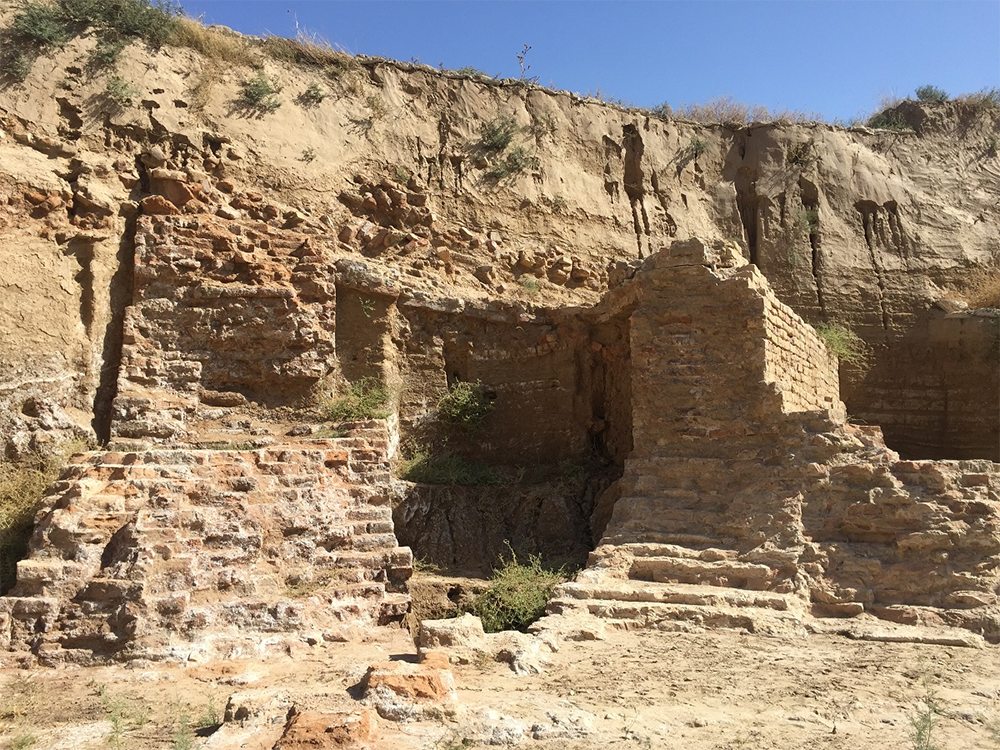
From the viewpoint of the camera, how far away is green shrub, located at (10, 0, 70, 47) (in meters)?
9.95

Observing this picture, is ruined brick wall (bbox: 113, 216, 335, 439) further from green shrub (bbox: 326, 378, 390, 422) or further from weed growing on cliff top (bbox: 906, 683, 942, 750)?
weed growing on cliff top (bbox: 906, 683, 942, 750)

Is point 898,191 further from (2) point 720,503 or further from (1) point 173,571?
(1) point 173,571

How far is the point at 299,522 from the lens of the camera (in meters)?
7.11

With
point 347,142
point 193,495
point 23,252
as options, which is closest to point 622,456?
point 193,495

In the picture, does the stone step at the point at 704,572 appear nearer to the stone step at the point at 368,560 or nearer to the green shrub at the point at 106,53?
the stone step at the point at 368,560

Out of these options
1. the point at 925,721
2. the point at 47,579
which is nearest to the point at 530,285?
the point at 47,579

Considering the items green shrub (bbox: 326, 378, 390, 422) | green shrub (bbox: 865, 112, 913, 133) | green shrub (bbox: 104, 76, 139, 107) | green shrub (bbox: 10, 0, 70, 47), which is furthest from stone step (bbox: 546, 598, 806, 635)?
green shrub (bbox: 865, 112, 913, 133)

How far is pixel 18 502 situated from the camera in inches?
300

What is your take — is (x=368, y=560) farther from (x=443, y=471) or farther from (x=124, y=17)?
(x=124, y=17)

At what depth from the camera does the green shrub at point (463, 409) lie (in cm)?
1009

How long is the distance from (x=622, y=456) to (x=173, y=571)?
219 inches

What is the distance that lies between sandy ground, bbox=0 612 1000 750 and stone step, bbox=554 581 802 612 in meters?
0.43

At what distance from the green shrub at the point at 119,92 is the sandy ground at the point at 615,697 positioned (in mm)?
7317

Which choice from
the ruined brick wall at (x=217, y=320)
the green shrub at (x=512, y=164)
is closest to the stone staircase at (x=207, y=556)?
the ruined brick wall at (x=217, y=320)
